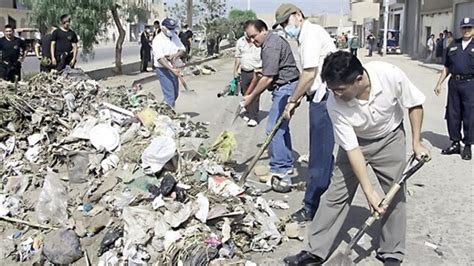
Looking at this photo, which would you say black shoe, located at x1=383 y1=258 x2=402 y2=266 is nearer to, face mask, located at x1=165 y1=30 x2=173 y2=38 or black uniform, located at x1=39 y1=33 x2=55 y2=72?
face mask, located at x1=165 y1=30 x2=173 y2=38

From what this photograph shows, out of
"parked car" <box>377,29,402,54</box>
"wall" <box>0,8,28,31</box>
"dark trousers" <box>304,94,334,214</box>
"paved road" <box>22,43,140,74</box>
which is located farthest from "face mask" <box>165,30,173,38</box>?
→ "wall" <box>0,8,28,31</box>

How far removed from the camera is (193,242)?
431 cm

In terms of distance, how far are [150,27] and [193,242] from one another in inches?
788

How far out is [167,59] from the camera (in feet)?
29.8

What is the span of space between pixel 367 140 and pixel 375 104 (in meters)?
0.36

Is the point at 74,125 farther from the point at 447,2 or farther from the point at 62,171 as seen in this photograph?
the point at 447,2

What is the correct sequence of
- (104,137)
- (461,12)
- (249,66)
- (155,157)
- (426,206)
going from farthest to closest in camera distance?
(461,12) → (249,66) → (104,137) → (426,206) → (155,157)

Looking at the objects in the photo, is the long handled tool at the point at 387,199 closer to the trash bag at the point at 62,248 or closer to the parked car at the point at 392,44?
the trash bag at the point at 62,248

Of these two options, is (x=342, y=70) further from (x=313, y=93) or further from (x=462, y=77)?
(x=462, y=77)

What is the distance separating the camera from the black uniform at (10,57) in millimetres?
Result: 11383

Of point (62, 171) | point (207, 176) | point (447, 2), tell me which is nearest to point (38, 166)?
point (62, 171)

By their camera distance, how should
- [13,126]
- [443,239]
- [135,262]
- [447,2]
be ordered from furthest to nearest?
[447,2]
[13,126]
[443,239]
[135,262]

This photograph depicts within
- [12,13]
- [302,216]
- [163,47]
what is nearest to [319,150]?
[302,216]

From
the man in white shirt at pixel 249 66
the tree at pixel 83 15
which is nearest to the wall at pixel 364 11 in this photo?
the tree at pixel 83 15
